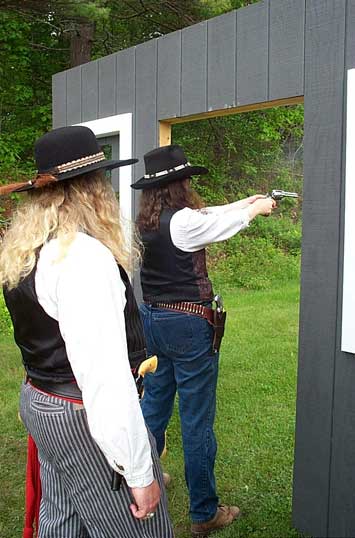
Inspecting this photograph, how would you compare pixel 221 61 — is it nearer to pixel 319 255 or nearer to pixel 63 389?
pixel 319 255

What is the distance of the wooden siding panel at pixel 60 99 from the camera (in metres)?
4.42

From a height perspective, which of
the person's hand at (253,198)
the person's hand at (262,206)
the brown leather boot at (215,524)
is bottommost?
the brown leather boot at (215,524)

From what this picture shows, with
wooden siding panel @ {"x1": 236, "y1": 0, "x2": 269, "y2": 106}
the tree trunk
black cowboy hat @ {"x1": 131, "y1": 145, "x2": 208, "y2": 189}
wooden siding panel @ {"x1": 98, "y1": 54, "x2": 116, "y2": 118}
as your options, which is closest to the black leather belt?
black cowboy hat @ {"x1": 131, "y1": 145, "x2": 208, "y2": 189}

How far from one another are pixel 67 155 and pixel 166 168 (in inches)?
47.1

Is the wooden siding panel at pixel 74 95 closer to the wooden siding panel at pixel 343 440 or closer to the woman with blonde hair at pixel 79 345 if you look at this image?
the wooden siding panel at pixel 343 440

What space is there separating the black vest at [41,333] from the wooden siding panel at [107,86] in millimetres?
2356

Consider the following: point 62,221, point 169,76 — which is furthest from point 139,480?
point 169,76

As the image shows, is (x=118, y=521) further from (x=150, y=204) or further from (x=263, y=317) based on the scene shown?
(x=263, y=317)

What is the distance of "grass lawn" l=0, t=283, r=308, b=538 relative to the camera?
124 inches

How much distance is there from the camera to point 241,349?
6270mm

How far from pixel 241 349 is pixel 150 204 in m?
3.55

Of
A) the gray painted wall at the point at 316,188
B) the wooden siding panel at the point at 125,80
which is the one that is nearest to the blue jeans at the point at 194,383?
the gray painted wall at the point at 316,188

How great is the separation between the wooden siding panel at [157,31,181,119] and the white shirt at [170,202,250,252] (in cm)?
82

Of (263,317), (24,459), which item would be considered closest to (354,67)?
(24,459)
